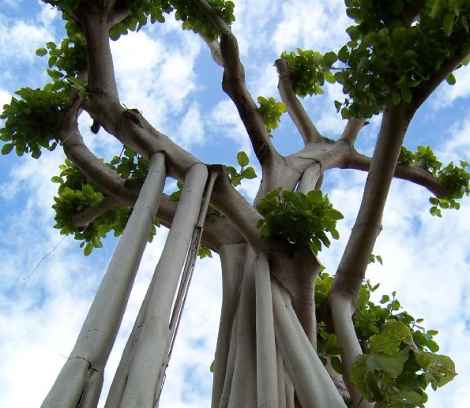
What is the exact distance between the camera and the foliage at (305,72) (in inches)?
301

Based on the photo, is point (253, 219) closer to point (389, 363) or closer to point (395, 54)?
point (395, 54)

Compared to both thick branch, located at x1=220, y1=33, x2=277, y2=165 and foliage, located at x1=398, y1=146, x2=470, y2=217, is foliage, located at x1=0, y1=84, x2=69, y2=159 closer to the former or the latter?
thick branch, located at x1=220, y1=33, x2=277, y2=165

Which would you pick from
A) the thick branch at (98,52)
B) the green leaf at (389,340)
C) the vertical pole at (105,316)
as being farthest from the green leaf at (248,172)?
the green leaf at (389,340)

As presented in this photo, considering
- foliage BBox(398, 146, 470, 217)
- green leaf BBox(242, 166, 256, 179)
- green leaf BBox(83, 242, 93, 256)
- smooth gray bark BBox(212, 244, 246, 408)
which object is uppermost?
foliage BBox(398, 146, 470, 217)

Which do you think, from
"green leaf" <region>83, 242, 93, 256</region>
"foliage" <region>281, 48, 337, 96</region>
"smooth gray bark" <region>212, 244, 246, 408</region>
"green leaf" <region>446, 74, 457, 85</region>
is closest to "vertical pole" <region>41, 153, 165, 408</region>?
"smooth gray bark" <region>212, 244, 246, 408</region>

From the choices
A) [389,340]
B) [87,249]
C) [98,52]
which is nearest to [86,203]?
[87,249]

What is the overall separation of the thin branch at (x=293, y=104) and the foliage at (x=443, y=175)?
1.32 metres

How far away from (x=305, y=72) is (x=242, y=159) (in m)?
2.67

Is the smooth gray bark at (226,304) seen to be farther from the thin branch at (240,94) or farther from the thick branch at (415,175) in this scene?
the thick branch at (415,175)

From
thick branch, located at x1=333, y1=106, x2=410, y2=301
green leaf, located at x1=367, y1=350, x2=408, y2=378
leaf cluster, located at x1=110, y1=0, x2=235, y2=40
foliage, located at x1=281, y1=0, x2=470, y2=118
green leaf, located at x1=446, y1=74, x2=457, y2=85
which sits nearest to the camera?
green leaf, located at x1=367, y1=350, x2=408, y2=378

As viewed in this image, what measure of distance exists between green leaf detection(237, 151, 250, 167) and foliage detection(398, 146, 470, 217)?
2327 mm

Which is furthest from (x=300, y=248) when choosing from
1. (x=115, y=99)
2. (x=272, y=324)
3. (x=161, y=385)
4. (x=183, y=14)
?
(x=183, y=14)

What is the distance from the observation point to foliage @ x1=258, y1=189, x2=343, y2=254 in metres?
3.95

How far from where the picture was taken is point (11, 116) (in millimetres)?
5398
